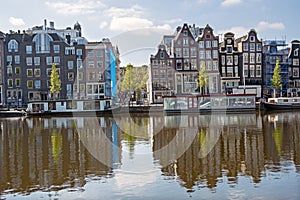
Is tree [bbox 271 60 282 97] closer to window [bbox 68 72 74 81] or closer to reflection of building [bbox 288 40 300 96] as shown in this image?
reflection of building [bbox 288 40 300 96]

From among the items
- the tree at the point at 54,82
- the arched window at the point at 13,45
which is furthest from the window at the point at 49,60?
the arched window at the point at 13,45

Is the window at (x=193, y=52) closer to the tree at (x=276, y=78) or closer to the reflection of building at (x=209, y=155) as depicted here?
the tree at (x=276, y=78)

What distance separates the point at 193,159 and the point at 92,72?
5486 cm

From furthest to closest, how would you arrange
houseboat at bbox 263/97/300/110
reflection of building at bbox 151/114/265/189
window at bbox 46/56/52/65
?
window at bbox 46/56/52/65 < houseboat at bbox 263/97/300/110 < reflection of building at bbox 151/114/265/189

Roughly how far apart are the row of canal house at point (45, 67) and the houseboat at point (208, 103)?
18.0m

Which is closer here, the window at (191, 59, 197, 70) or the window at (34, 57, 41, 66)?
the window at (34, 57, 41, 66)

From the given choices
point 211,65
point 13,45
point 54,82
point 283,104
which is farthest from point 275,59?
point 13,45

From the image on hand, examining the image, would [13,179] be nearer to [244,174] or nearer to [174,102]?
[244,174]

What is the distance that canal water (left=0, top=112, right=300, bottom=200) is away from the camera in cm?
1331

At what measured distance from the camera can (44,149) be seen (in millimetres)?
23422

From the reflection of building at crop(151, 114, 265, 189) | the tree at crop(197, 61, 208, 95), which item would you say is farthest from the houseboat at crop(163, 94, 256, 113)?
the reflection of building at crop(151, 114, 265, 189)

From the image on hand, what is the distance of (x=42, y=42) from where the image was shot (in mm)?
71750

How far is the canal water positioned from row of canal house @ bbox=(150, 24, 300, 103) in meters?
46.3

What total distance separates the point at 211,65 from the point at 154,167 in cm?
5964
